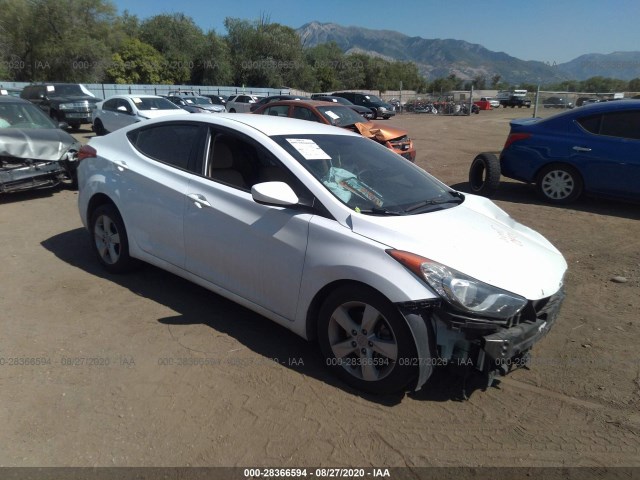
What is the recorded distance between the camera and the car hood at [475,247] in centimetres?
289

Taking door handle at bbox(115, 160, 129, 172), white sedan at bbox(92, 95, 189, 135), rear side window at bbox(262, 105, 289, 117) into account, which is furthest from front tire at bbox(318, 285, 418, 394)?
white sedan at bbox(92, 95, 189, 135)

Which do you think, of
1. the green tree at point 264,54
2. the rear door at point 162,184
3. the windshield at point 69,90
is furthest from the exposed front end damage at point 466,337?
the green tree at point 264,54

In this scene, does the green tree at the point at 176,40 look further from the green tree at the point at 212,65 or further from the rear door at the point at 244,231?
the rear door at the point at 244,231

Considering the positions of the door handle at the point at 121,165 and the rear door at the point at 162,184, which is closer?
the rear door at the point at 162,184

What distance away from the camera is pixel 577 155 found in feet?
25.1

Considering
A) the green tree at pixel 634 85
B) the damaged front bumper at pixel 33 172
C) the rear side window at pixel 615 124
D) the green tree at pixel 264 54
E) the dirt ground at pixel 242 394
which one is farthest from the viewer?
the green tree at pixel 264 54

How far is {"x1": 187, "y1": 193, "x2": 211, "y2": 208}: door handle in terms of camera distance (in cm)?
379

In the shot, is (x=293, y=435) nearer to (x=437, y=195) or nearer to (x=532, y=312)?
Result: (x=532, y=312)

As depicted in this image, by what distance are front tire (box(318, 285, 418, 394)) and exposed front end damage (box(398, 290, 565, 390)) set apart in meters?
0.08

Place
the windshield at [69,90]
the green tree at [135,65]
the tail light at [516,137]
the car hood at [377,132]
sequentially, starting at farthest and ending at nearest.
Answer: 1. the green tree at [135,65]
2. the windshield at [69,90]
3. the car hood at [377,132]
4. the tail light at [516,137]

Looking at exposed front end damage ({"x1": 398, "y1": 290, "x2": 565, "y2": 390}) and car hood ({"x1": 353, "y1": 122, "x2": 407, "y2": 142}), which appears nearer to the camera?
exposed front end damage ({"x1": 398, "y1": 290, "x2": 565, "y2": 390})

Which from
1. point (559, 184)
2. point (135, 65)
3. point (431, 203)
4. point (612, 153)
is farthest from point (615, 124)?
point (135, 65)

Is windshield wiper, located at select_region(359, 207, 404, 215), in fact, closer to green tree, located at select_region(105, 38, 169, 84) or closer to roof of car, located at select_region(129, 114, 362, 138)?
roof of car, located at select_region(129, 114, 362, 138)

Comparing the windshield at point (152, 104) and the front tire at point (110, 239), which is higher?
the windshield at point (152, 104)
